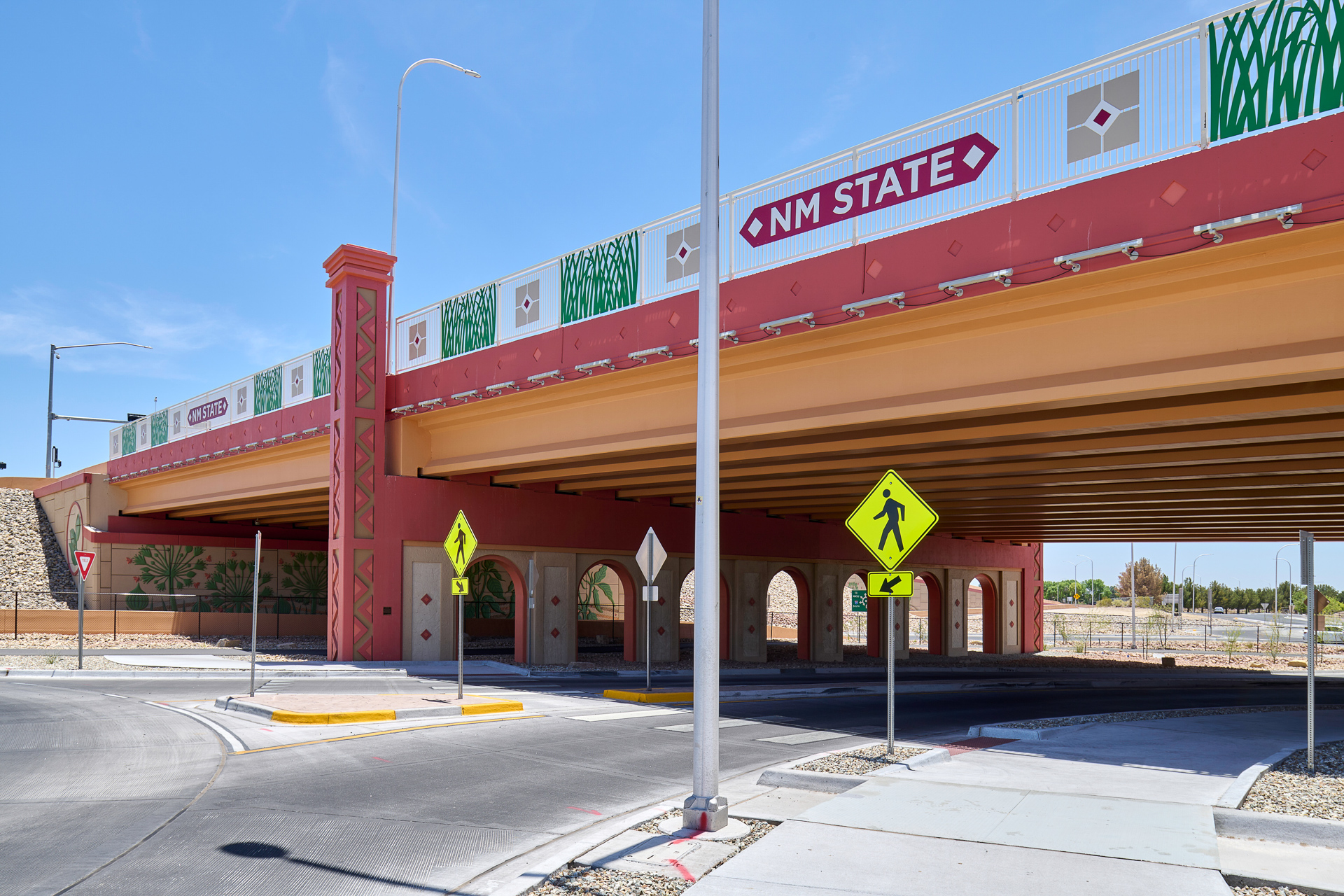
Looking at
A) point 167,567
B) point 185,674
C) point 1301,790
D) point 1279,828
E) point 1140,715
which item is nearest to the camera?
point 1279,828

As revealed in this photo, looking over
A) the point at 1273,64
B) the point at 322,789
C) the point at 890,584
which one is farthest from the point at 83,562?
the point at 1273,64

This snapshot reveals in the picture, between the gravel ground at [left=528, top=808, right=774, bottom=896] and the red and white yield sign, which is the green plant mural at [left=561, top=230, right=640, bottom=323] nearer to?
the red and white yield sign

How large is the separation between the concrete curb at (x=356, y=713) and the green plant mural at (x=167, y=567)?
3019cm

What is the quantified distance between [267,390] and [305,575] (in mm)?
18279

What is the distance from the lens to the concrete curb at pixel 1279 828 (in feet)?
25.8

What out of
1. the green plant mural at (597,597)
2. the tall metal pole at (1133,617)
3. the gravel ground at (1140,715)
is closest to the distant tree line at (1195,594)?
the tall metal pole at (1133,617)

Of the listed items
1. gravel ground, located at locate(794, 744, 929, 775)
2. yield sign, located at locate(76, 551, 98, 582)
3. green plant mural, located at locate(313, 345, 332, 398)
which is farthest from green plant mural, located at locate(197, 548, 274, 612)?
gravel ground, located at locate(794, 744, 929, 775)

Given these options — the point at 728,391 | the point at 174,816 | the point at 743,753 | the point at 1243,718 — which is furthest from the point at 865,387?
the point at 174,816

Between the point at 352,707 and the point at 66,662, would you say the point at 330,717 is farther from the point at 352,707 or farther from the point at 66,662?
the point at 66,662

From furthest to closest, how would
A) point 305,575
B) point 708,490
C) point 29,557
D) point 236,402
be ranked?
1. point 305,575
2. point 29,557
3. point 236,402
4. point 708,490

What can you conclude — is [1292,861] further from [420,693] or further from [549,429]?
[549,429]

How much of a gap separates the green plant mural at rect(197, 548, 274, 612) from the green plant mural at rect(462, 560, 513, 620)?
9.66 meters

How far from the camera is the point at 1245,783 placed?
10.1 meters

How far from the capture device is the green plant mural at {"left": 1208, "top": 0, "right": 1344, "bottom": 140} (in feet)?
37.6
